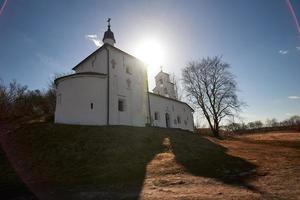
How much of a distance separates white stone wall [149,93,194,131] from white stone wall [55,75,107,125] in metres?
9.02

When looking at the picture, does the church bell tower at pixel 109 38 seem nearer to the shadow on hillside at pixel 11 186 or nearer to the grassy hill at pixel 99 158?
the grassy hill at pixel 99 158

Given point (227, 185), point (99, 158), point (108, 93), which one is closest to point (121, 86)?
point (108, 93)

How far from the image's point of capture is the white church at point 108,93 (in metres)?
19.6

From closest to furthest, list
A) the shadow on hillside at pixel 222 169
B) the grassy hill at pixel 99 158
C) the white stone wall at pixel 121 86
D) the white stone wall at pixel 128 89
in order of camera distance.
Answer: the shadow on hillside at pixel 222 169 < the grassy hill at pixel 99 158 < the white stone wall at pixel 121 86 < the white stone wall at pixel 128 89

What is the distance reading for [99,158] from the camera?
465 inches

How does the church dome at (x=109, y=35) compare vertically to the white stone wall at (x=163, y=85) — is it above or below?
above

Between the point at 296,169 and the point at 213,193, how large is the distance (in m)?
4.74

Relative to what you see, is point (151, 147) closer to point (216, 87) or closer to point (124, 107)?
point (124, 107)

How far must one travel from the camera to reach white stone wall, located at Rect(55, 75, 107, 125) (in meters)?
19.4

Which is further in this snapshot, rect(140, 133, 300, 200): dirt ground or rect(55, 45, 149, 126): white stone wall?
rect(55, 45, 149, 126): white stone wall

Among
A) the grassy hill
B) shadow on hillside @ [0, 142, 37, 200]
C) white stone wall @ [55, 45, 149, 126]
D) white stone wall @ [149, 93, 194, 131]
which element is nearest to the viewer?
shadow on hillside @ [0, 142, 37, 200]

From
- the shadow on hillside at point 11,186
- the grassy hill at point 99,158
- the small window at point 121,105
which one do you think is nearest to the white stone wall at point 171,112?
the small window at point 121,105

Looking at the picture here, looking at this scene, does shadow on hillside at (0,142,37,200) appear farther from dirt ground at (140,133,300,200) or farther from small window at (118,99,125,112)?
small window at (118,99,125,112)

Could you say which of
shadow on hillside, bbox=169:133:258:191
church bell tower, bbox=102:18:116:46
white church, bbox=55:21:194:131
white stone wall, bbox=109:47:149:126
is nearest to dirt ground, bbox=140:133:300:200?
shadow on hillside, bbox=169:133:258:191
